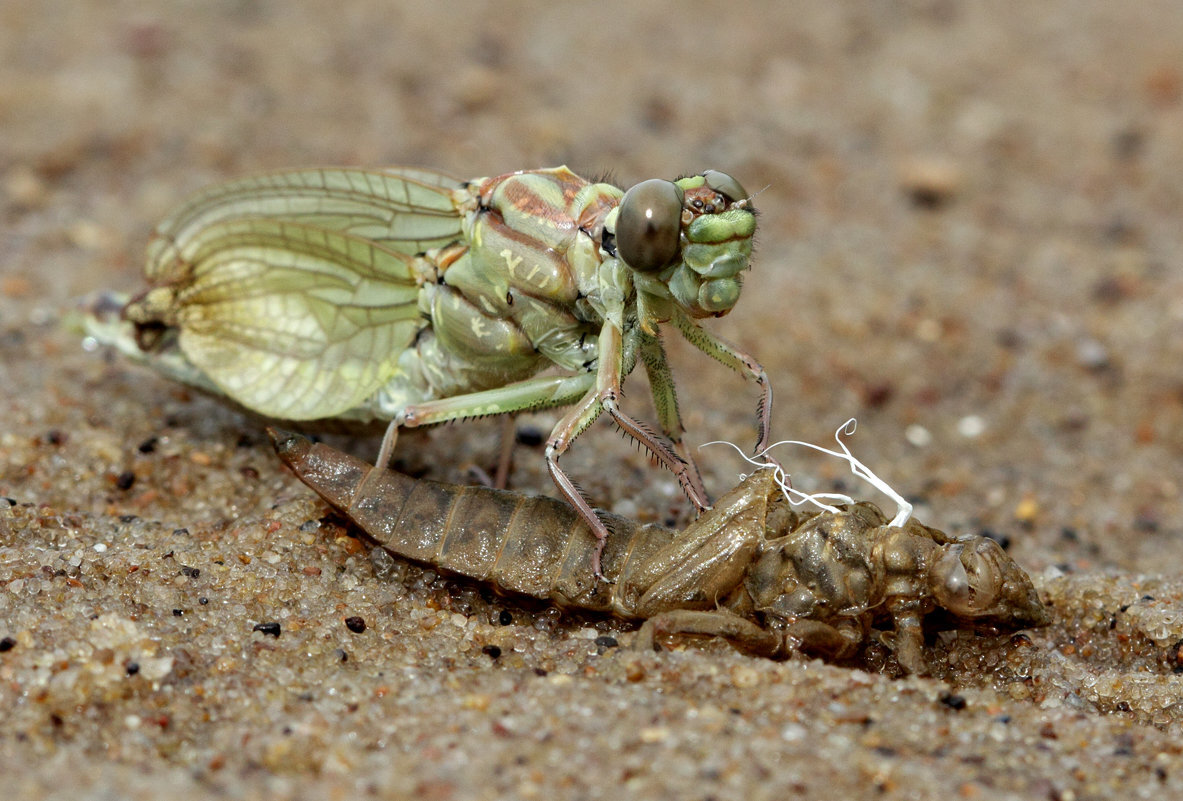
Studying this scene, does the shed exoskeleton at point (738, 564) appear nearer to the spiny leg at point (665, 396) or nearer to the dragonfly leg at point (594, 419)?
the dragonfly leg at point (594, 419)

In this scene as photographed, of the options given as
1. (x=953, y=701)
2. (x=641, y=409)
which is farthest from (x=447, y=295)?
(x=953, y=701)

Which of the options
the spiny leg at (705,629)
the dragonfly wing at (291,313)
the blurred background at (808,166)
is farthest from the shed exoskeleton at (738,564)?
the blurred background at (808,166)

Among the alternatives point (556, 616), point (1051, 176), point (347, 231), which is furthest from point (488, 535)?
point (1051, 176)

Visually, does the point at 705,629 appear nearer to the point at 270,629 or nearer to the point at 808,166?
the point at 270,629

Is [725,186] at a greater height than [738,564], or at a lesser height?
greater

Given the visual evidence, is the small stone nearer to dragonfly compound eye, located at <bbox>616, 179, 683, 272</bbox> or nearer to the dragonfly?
the dragonfly

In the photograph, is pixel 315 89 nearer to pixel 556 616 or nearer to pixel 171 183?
pixel 171 183

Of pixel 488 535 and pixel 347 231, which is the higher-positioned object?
pixel 347 231
